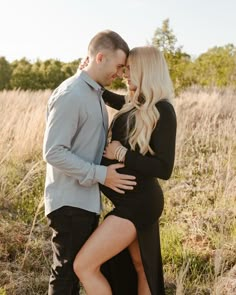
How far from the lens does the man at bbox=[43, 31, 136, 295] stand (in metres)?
2.47

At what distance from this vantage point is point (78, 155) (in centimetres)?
259

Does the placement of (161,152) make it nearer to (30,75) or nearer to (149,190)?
(149,190)

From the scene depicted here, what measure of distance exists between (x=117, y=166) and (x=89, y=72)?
54cm

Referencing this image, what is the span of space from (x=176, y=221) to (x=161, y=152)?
6.88 ft

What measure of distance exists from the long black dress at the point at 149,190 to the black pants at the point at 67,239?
7.5 inches

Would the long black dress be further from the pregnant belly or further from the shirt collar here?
the shirt collar

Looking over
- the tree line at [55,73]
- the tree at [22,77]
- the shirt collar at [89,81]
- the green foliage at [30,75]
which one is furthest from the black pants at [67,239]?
the tree at [22,77]

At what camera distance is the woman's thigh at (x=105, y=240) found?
2.61 metres

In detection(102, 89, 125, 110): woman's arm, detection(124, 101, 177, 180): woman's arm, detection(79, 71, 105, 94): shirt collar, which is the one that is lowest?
detection(124, 101, 177, 180): woman's arm

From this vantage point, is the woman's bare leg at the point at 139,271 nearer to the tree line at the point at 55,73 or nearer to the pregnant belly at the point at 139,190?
the pregnant belly at the point at 139,190

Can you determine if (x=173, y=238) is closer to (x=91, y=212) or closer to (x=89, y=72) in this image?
(x=91, y=212)

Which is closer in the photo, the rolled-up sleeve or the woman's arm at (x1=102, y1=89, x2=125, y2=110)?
the rolled-up sleeve

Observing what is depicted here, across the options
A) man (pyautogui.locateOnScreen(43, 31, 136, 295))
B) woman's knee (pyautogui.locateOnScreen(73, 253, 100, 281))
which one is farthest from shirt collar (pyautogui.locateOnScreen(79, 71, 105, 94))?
woman's knee (pyautogui.locateOnScreen(73, 253, 100, 281))

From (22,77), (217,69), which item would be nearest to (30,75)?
(22,77)
